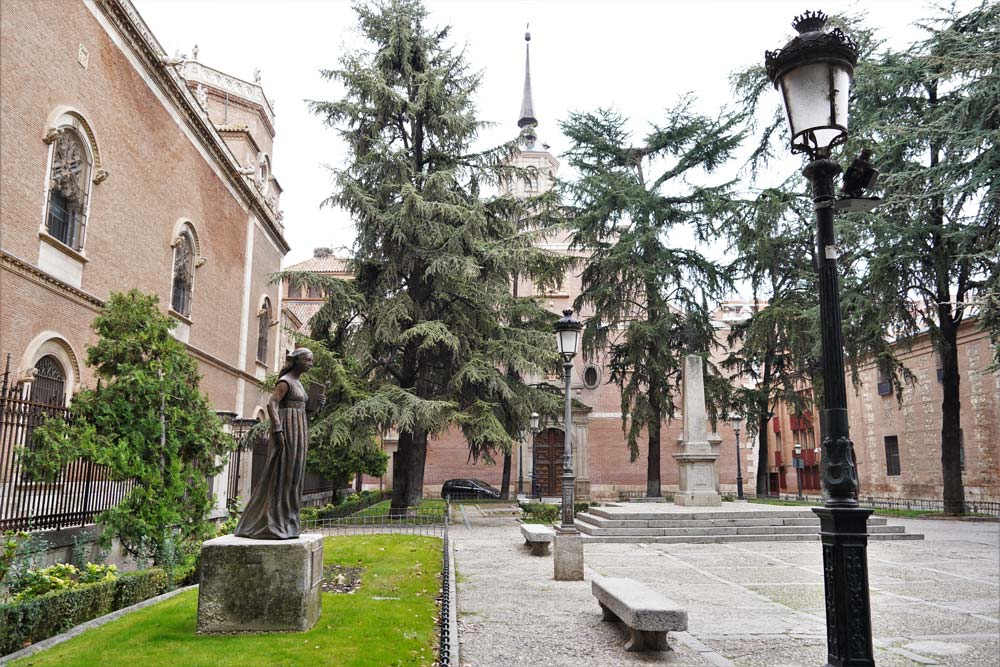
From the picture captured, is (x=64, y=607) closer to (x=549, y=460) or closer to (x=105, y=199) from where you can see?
(x=105, y=199)

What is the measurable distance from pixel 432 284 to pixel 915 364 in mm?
23542

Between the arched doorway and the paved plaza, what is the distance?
22.4 m

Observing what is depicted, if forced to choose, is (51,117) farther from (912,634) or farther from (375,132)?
(912,634)

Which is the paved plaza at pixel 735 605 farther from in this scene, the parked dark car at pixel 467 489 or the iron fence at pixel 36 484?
the parked dark car at pixel 467 489

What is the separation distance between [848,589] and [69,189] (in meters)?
15.9

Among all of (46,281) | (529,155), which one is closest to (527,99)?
(529,155)

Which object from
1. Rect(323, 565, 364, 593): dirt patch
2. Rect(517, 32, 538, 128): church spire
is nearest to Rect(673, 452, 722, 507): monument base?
Rect(323, 565, 364, 593): dirt patch

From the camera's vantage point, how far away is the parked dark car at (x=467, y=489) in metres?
33.8

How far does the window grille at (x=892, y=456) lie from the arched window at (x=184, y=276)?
30317 millimetres

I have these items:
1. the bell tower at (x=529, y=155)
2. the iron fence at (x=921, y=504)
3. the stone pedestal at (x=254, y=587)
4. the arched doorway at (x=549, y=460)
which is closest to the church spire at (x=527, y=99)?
the bell tower at (x=529, y=155)

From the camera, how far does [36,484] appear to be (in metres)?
8.59

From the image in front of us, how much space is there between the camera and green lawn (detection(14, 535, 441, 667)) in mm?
5129

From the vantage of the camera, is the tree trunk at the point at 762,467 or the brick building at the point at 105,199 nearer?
the brick building at the point at 105,199

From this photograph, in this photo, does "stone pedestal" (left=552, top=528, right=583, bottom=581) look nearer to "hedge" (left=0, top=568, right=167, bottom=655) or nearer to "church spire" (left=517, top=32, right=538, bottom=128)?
"hedge" (left=0, top=568, right=167, bottom=655)
